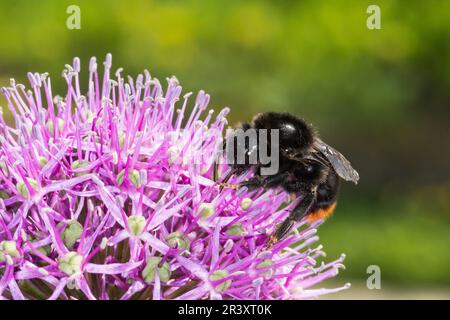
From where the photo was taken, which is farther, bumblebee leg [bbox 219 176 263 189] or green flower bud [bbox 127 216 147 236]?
bumblebee leg [bbox 219 176 263 189]

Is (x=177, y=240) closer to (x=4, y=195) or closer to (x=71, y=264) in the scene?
(x=71, y=264)

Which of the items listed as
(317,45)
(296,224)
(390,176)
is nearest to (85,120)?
→ (296,224)

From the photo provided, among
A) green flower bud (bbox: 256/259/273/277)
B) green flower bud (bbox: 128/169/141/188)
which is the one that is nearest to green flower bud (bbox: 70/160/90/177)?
green flower bud (bbox: 128/169/141/188)

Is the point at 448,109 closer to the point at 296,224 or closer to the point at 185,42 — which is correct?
the point at 185,42

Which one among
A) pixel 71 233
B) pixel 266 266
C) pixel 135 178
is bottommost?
pixel 266 266

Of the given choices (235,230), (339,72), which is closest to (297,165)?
(235,230)

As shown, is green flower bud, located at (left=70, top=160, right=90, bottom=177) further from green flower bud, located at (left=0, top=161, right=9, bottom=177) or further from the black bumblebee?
the black bumblebee
